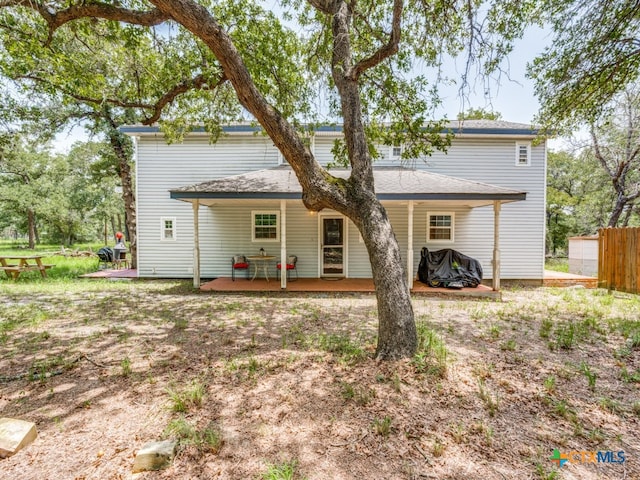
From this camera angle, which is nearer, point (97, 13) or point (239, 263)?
point (97, 13)

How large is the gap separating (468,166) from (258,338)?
29.8ft

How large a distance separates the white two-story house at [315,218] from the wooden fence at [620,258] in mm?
1769

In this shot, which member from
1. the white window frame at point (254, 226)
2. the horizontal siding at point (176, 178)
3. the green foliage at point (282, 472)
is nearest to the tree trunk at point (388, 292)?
the green foliage at point (282, 472)

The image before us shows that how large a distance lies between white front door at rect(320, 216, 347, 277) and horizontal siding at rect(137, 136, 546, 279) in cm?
22

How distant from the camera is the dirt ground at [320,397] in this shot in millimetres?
2080

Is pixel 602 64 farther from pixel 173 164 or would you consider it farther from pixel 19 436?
pixel 173 164

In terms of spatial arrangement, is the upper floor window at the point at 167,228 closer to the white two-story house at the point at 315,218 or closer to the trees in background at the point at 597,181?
the white two-story house at the point at 315,218

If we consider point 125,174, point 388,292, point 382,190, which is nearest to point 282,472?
point 388,292

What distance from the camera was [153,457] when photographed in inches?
81.0

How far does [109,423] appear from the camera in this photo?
253 cm

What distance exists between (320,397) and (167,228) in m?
9.10

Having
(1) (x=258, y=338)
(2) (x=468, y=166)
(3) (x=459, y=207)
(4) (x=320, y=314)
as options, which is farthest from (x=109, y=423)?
(2) (x=468, y=166)

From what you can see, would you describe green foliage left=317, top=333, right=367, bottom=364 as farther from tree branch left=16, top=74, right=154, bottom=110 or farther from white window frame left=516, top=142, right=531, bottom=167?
white window frame left=516, top=142, right=531, bottom=167

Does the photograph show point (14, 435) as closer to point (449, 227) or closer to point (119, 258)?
point (449, 227)
